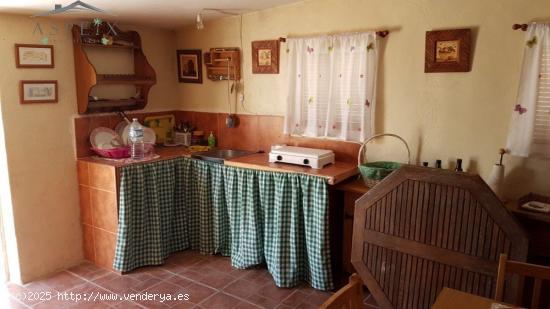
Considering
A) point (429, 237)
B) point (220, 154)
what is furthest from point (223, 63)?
point (429, 237)

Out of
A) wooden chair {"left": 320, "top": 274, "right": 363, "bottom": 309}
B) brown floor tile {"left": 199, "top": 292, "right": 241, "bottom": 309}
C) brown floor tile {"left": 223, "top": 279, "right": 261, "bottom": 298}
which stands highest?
wooden chair {"left": 320, "top": 274, "right": 363, "bottom": 309}

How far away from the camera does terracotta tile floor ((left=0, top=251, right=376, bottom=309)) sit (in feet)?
9.15

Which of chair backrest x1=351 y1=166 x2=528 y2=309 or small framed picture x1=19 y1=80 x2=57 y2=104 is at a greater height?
small framed picture x1=19 y1=80 x2=57 y2=104

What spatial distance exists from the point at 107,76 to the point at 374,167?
2.18 m

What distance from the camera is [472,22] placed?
2.55 metres

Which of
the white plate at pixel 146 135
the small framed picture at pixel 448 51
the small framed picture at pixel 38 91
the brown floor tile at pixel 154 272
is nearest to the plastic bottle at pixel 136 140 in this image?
the white plate at pixel 146 135

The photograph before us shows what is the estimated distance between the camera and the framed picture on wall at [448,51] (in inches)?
102

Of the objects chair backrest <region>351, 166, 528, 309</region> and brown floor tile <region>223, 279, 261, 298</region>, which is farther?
brown floor tile <region>223, 279, 261, 298</region>

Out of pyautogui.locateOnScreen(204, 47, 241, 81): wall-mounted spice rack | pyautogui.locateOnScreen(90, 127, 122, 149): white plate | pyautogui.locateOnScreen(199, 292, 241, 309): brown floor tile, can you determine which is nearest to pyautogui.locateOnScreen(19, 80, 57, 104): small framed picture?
pyautogui.locateOnScreen(90, 127, 122, 149): white plate

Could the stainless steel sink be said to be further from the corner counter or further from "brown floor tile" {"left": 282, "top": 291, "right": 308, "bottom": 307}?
"brown floor tile" {"left": 282, "top": 291, "right": 308, "bottom": 307}

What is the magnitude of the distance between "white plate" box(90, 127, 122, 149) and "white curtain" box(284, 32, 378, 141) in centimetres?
145

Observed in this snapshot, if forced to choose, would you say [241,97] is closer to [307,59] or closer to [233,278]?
[307,59]

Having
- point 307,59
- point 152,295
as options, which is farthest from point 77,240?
point 307,59

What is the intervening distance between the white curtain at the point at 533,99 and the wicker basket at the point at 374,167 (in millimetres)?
691
